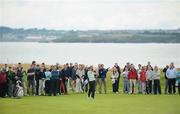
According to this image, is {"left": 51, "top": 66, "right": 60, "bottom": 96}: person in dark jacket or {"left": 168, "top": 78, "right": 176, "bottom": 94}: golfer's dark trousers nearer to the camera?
{"left": 51, "top": 66, "right": 60, "bottom": 96}: person in dark jacket

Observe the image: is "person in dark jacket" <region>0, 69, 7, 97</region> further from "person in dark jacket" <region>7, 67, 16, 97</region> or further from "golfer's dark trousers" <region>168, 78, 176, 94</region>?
"golfer's dark trousers" <region>168, 78, 176, 94</region>

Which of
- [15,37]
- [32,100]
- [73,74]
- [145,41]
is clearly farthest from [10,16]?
[32,100]

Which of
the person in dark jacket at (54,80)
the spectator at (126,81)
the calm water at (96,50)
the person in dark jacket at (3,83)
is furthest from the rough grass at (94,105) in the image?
the calm water at (96,50)

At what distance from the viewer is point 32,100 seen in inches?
1073

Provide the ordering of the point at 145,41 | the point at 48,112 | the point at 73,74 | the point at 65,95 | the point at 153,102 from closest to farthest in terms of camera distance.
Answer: the point at 48,112, the point at 153,102, the point at 65,95, the point at 73,74, the point at 145,41

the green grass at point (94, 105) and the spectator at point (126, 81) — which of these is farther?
the spectator at point (126, 81)

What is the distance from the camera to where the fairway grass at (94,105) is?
22531mm

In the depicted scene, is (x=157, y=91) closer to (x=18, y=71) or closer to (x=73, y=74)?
(x=73, y=74)

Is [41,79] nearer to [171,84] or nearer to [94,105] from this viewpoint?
[94,105]

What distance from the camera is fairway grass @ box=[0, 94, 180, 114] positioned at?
22.5m

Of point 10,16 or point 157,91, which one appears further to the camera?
point 10,16

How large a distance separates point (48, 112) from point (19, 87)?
275 inches

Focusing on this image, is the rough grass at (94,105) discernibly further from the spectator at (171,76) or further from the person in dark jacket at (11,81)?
the spectator at (171,76)

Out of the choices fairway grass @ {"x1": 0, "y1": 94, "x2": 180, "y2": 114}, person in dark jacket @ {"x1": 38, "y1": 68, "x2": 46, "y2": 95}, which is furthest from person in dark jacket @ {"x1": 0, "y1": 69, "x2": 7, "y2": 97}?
person in dark jacket @ {"x1": 38, "y1": 68, "x2": 46, "y2": 95}
